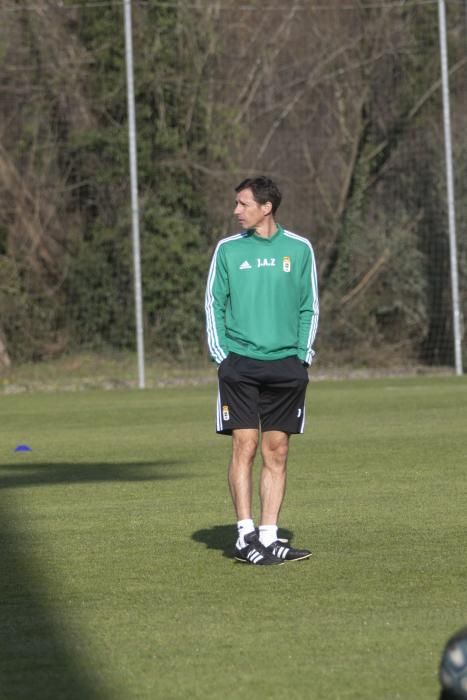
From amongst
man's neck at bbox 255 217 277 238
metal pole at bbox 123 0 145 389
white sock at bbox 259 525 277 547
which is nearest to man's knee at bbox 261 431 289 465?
white sock at bbox 259 525 277 547

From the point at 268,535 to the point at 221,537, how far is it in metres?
0.87

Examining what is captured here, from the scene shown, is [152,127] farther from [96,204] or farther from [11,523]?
[11,523]

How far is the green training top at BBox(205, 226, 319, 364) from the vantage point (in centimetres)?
786

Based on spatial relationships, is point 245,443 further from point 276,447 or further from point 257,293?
point 257,293

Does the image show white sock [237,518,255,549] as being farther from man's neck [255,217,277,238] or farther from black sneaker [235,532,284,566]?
man's neck [255,217,277,238]

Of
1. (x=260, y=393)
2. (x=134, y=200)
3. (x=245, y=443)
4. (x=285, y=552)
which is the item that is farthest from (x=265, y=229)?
(x=134, y=200)

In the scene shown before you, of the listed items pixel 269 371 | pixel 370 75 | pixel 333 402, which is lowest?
pixel 333 402

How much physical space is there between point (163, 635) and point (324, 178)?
19.0 metres

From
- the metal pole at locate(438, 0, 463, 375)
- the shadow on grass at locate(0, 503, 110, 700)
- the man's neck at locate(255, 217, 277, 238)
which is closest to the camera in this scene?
the shadow on grass at locate(0, 503, 110, 700)

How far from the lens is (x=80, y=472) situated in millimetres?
12211

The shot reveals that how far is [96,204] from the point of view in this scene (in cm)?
2344

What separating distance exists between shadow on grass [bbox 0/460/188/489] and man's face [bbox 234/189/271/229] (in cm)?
415

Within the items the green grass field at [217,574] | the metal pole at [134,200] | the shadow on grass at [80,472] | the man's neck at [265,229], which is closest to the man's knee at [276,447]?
the green grass field at [217,574]

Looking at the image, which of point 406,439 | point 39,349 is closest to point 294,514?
point 406,439
